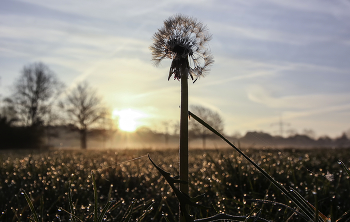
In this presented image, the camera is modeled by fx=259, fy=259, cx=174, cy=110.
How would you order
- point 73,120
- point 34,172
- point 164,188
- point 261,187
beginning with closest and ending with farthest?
point 261,187, point 164,188, point 34,172, point 73,120

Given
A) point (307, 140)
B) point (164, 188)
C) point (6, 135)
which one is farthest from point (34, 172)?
point (307, 140)

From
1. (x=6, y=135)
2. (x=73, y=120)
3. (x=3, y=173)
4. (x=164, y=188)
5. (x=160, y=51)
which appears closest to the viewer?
(x=160, y=51)

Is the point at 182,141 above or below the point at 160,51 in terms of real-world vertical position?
below

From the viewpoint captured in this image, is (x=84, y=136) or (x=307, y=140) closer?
(x=84, y=136)

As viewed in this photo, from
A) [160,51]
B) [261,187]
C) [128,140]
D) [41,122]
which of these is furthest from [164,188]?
[128,140]

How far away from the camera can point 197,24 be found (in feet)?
4.19

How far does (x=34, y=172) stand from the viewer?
323 centimetres

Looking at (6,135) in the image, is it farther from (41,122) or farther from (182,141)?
(182,141)

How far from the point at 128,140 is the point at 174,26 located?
92492 mm

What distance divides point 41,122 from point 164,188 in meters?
33.6

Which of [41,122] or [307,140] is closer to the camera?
[41,122]

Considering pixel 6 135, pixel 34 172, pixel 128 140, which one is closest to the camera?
pixel 34 172

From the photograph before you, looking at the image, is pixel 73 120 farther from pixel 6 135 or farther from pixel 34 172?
pixel 34 172

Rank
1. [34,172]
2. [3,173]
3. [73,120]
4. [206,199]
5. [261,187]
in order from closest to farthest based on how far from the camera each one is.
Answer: [206,199] → [261,187] → [34,172] → [3,173] → [73,120]
